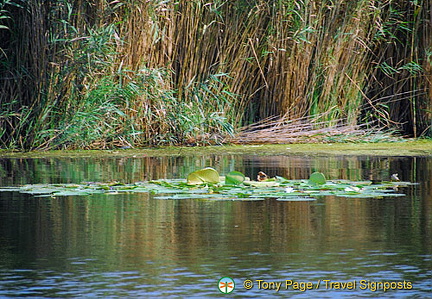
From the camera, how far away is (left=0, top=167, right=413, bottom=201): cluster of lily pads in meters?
5.85

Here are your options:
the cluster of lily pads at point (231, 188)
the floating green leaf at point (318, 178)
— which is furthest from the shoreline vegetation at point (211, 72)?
the floating green leaf at point (318, 178)

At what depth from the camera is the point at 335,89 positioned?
11039 mm

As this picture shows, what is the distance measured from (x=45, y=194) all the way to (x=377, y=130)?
614 centimetres

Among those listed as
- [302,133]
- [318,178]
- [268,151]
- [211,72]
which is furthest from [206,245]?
[302,133]

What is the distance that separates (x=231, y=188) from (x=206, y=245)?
83.9 inches

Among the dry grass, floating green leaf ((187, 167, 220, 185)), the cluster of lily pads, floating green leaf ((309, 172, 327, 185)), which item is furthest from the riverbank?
floating green leaf ((309, 172, 327, 185))

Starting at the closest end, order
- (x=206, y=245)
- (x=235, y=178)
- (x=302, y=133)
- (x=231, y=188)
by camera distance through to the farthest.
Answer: (x=206, y=245) < (x=231, y=188) < (x=235, y=178) < (x=302, y=133)

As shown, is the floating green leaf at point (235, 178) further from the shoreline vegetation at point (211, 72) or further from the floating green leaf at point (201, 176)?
the shoreline vegetation at point (211, 72)

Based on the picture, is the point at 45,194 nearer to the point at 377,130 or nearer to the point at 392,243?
the point at 392,243

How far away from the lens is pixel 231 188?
6.13 meters

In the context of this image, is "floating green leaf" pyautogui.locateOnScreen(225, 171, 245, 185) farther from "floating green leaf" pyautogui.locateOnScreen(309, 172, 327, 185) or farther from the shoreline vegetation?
the shoreline vegetation

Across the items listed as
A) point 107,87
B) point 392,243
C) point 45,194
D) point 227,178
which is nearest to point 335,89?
point 107,87

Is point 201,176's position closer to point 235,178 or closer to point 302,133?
point 235,178

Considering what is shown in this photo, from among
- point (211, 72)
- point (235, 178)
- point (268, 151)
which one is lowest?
point (268, 151)
